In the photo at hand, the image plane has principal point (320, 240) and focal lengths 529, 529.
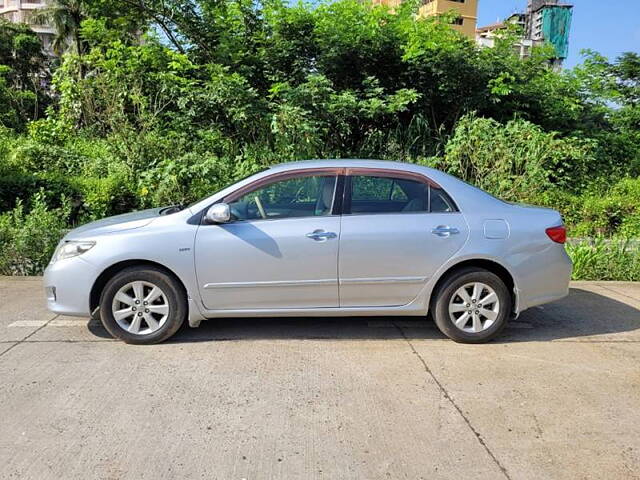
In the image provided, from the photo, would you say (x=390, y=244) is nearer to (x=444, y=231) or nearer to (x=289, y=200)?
(x=444, y=231)

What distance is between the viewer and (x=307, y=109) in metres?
9.84

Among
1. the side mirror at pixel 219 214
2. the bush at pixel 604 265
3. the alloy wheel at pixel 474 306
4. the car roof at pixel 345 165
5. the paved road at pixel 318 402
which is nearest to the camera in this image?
the paved road at pixel 318 402

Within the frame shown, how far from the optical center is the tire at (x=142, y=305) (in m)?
4.53

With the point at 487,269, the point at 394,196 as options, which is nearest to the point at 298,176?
the point at 394,196

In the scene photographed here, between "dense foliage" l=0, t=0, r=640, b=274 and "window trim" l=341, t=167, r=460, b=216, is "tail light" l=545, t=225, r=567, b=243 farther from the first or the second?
"dense foliage" l=0, t=0, r=640, b=274

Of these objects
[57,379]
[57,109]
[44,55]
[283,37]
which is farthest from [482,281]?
[44,55]

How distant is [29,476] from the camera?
9.09 ft

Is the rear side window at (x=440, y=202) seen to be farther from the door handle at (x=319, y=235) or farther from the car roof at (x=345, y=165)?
the door handle at (x=319, y=235)

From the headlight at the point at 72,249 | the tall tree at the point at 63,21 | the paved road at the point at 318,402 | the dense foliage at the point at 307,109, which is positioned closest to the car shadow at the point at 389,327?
the paved road at the point at 318,402

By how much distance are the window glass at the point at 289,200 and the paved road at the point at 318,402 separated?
1.16 meters

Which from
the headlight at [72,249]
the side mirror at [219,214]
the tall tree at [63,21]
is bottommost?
the headlight at [72,249]

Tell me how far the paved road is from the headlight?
0.77 metres

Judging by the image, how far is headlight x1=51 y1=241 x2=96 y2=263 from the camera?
15.0 ft

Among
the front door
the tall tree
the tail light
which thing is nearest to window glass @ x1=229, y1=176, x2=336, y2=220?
the front door
